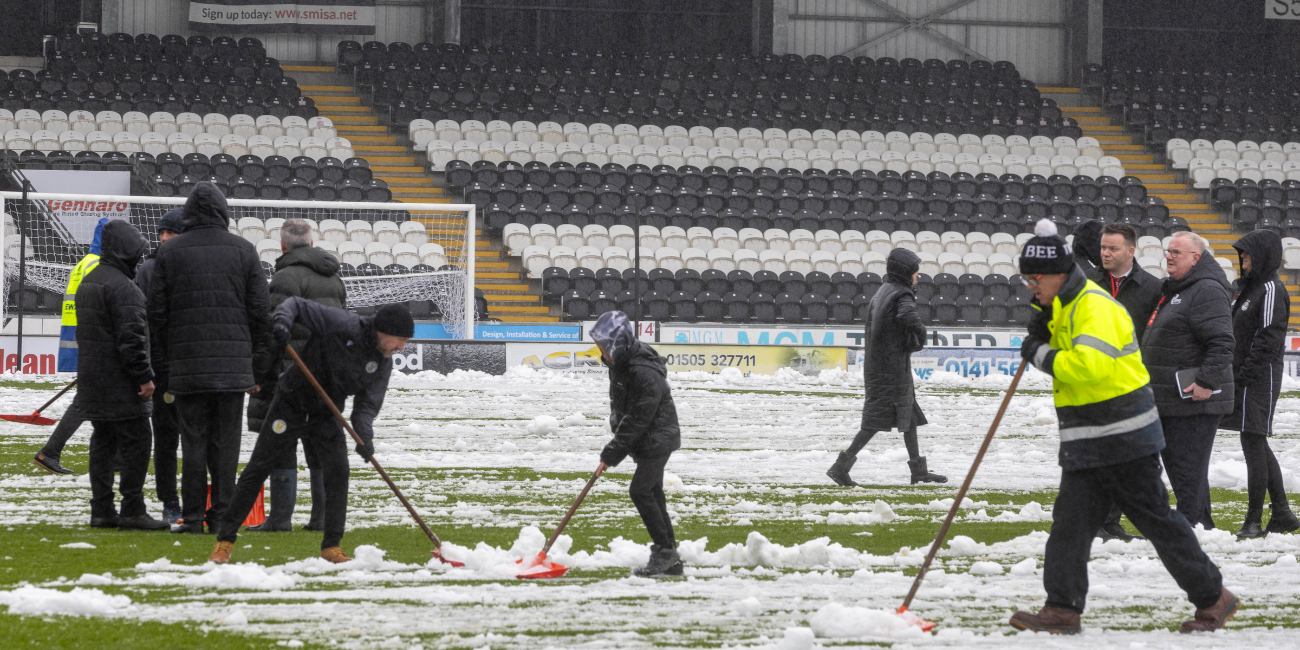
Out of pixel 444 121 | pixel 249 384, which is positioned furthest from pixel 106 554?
pixel 444 121

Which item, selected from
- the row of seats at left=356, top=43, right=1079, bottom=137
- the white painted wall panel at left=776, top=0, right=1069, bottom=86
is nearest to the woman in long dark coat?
the row of seats at left=356, top=43, right=1079, bottom=137

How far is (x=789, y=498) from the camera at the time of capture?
9.12 metres

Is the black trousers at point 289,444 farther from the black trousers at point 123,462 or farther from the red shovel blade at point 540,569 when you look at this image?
the black trousers at point 123,462

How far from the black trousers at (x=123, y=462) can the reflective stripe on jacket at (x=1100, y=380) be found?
483cm

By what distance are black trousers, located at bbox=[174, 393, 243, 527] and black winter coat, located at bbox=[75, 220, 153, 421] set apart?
0.43 meters

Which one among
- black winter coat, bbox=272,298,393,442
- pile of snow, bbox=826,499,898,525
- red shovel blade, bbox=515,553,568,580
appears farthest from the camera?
pile of snow, bbox=826,499,898,525

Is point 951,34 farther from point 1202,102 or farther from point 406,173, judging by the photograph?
point 406,173

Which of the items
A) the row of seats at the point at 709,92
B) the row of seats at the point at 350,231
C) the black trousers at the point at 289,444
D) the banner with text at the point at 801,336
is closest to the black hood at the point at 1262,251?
the black trousers at the point at 289,444

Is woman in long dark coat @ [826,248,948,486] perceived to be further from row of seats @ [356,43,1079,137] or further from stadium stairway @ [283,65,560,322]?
row of seats @ [356,43,1079,137]

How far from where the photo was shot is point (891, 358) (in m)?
9.73

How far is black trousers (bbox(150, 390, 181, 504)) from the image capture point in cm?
749

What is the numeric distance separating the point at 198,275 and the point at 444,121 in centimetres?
2385

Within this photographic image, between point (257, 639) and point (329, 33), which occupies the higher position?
point (329, 33)

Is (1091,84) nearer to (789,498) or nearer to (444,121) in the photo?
(444,121)
